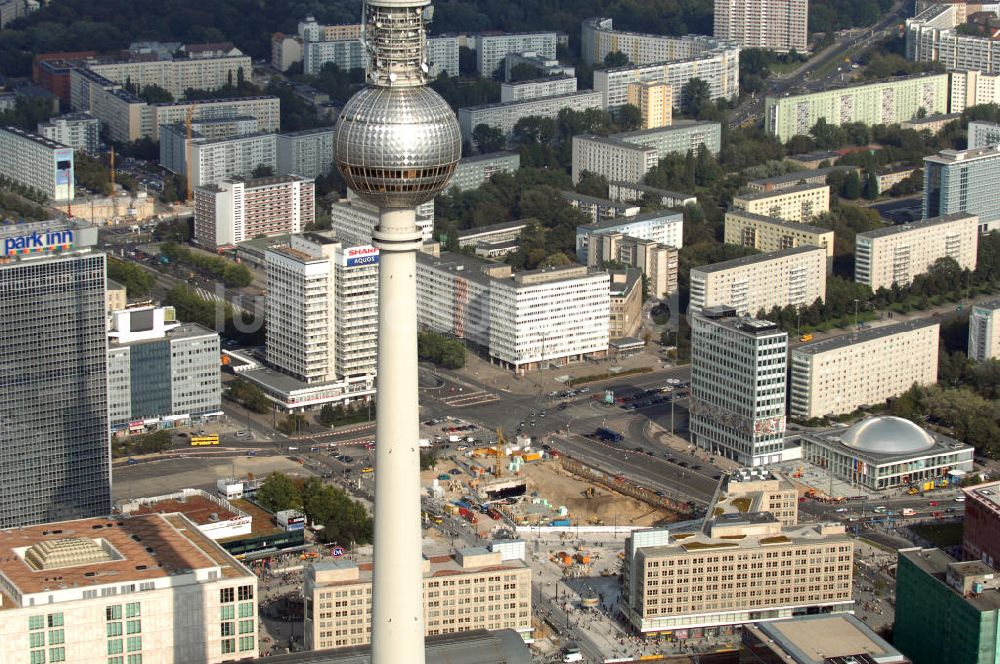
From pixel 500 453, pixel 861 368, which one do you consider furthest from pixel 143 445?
pixel 861 368

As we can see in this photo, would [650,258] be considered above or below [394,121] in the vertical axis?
below

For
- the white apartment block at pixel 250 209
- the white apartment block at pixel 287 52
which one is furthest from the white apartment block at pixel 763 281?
the white apartment block at pixel 287 52

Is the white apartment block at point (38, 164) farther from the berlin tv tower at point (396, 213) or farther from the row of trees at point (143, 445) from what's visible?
the berlin tv tower at point (396, 213)

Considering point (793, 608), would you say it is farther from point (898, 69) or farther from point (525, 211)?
point (898, 69)

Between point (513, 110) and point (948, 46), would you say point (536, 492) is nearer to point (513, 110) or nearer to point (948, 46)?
A: point (513, 110)

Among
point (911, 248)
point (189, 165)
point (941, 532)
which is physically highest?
point (189, 165)

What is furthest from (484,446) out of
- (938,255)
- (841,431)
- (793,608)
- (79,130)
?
(79,130)

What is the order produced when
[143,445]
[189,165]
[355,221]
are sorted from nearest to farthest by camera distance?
[143,445]
[355,221]
[189,165]
